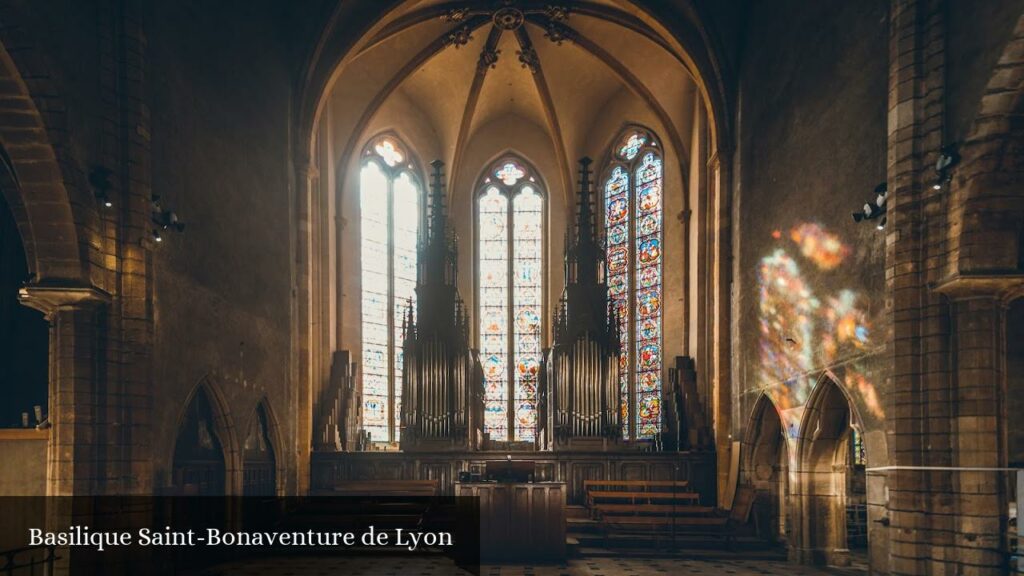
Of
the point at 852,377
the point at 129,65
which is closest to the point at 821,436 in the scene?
the point at 852,377

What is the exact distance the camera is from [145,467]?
11.1 m

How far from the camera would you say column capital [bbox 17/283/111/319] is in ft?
33.8

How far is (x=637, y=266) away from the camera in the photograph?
75.4ft

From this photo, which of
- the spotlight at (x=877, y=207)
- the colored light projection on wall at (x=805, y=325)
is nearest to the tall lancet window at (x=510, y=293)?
the colored light projection on wall at (x=805, y=325)

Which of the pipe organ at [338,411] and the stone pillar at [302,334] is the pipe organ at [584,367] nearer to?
the pipe organ at [338,411]

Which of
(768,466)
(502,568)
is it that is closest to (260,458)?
(502,568)

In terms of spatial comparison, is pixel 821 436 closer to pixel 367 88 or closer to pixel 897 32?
pixel 897 32

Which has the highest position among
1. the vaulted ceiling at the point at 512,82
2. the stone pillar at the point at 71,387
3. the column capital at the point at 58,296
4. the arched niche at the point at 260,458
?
the vaulted ceiling at the point at 512,82

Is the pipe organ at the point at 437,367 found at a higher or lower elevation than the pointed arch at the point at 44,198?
lower

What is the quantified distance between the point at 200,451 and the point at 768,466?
30.9 feet

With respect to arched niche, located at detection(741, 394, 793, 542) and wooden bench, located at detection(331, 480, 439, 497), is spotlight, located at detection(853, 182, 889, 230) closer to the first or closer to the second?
arched niche, located at detection(741, 394, 793, 542)

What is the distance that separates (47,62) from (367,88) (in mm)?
12723

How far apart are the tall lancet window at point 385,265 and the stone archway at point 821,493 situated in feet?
38.9

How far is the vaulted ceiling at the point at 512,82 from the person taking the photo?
67.0 ft
